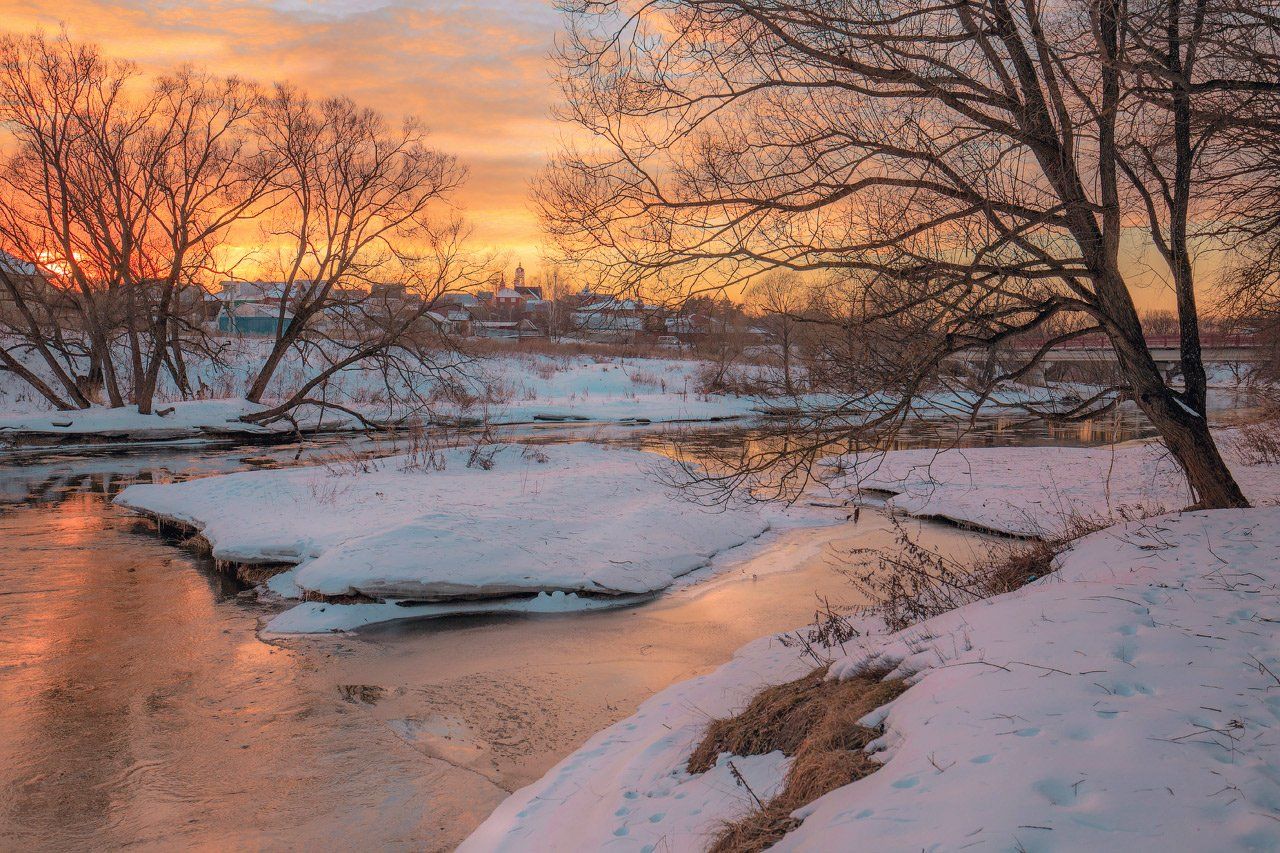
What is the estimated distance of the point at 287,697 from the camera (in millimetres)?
7762

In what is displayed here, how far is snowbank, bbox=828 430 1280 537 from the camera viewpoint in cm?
1402

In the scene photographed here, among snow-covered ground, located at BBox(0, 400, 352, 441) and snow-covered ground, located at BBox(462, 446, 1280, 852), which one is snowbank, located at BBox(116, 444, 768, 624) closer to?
snow-covered ground, located at BBox(462, 446, 1280, 852)

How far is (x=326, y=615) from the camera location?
1001cm

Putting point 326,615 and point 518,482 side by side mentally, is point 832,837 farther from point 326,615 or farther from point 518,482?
point 518,482

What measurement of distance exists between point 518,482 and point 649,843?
12267 mm

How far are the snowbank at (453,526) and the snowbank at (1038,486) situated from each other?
3070mm

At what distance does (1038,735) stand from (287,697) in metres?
6.35

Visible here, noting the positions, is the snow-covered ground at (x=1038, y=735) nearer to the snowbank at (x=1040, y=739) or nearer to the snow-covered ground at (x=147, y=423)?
the snowbank at (x=1040, y=739)

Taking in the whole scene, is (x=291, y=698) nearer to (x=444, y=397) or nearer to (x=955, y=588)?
(x=955, y=588)

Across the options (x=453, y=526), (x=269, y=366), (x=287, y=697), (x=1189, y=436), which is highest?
(x=269, y=366)

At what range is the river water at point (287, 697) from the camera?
579cm

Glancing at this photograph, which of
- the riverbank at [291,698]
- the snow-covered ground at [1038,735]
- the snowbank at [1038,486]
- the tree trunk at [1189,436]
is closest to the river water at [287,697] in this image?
the riverbank at [291,698]

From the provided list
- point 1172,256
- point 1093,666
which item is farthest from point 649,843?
point 1172,256

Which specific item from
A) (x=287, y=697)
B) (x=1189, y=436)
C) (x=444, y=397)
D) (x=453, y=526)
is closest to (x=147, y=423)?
(x=444, y=397)
